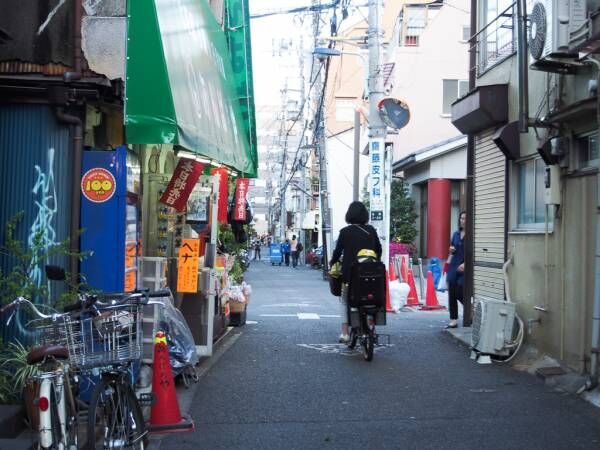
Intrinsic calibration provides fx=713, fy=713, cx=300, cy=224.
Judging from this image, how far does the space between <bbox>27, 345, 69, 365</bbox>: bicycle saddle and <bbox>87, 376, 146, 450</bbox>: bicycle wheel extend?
13.7 inches

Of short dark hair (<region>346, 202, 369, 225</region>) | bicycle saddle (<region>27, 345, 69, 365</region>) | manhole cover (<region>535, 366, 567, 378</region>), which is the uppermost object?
short dark hair (<region>346, 202, 369, 225</region>)

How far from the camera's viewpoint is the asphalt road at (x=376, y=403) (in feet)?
18.2

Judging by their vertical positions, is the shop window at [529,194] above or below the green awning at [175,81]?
below

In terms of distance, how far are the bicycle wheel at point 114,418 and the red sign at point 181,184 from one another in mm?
3836

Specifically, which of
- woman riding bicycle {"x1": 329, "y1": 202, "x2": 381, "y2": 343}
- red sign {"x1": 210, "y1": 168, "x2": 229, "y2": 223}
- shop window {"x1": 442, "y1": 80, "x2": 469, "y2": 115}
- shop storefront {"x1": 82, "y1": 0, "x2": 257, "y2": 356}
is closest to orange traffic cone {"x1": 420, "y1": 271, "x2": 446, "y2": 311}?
shop storefront {"x1": 82, "y1": 0, "x2": 257, "y2": 356}

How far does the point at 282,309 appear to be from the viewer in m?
15.3

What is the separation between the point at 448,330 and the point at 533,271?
10.00 ft

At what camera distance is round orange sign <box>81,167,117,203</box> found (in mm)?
6180

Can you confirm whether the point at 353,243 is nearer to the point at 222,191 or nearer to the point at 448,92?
the point at 222,191

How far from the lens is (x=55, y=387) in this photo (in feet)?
14.0

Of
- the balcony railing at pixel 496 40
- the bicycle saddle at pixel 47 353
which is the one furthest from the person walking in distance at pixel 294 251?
the bicycle saddle at pixel 47 353

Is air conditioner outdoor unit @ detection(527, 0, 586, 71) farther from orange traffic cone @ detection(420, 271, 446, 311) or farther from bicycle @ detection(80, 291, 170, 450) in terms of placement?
orange traffic cone @ detection(420, 271, 446, 311)

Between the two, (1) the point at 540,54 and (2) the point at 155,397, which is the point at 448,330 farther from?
(2) the point at 155,397

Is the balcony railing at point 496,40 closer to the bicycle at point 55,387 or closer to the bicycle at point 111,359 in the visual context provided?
the bicycle at point 111,359
